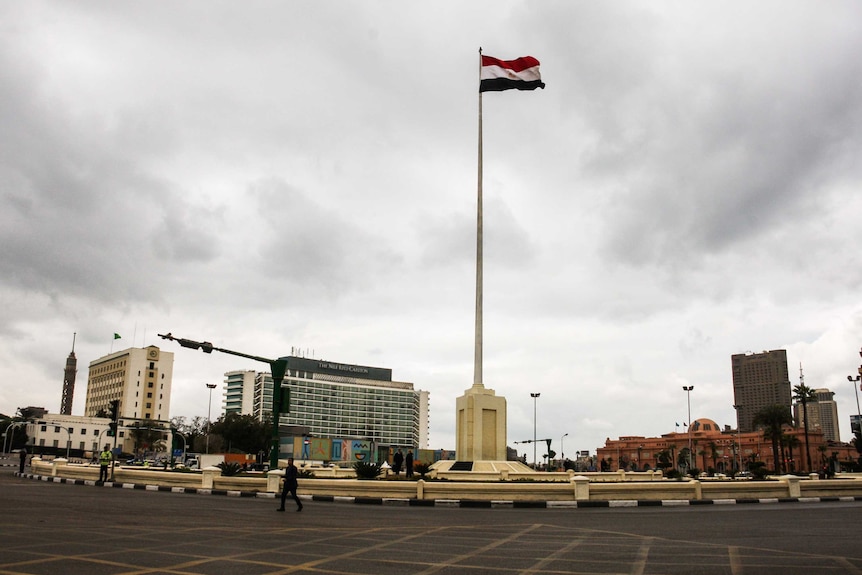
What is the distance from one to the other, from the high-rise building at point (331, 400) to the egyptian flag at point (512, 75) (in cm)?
14946

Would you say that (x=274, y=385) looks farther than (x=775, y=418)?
No

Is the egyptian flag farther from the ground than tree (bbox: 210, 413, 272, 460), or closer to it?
farther from the ground

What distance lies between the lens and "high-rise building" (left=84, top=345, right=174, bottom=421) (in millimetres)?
141125

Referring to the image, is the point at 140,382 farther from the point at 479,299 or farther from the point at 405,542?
the point at 405,542

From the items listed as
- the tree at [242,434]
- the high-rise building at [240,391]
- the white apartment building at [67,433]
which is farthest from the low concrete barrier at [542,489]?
the high-rise building at [240,391]

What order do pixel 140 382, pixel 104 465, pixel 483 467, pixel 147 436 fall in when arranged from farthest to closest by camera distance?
pixel 140 382 → pixel 147 436 → pixel 483 467 → pixel 104 465

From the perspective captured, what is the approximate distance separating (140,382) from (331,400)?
190ft

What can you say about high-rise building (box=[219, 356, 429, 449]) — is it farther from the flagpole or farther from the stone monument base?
the stone monument base

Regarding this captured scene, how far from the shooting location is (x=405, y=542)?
41.1 feet

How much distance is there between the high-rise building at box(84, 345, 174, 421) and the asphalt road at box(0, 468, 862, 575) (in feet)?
433

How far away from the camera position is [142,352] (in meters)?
144

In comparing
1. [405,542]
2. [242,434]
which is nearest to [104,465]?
[405,542]

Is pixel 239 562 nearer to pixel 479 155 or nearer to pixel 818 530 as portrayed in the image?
pixel 818 530

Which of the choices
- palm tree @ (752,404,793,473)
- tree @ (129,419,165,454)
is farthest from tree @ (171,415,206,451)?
palm tree @ (752,404,793,473)
